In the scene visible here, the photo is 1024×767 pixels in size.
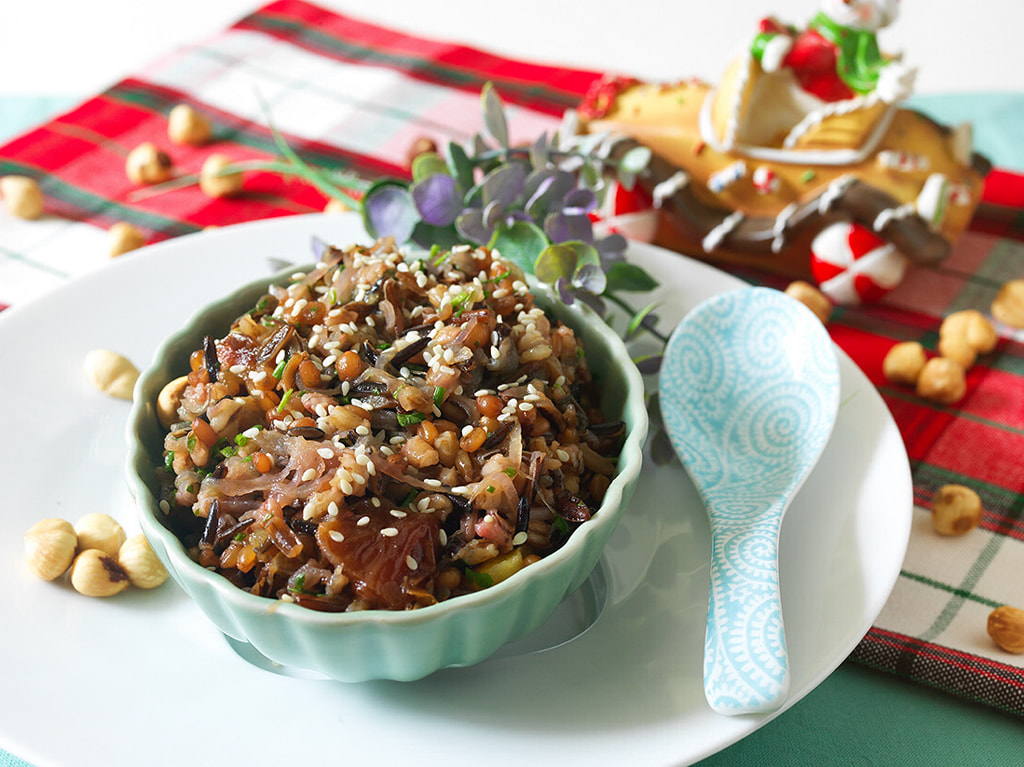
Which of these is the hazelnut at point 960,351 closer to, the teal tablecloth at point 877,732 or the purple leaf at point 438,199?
the teal tablecloth at point 877,732

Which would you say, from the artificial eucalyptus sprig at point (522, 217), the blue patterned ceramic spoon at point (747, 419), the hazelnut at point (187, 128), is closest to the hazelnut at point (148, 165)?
the hazelnut at point (187, 128)

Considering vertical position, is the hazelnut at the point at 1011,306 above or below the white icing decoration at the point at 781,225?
below

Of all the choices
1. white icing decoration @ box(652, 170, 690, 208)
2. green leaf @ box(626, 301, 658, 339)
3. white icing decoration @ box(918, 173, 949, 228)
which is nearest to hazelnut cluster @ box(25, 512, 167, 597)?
green leaf @ box(626, 301, 658, 339)

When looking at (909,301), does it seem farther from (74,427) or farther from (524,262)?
(74,427)

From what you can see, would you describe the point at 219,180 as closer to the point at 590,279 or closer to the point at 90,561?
the point at 590,279

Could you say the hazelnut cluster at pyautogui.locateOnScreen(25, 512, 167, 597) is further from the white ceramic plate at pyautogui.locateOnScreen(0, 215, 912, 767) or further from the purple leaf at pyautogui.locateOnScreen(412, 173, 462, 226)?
the purple leaf at pyautogui.locateOnScreen(412, 173, 462, 226)

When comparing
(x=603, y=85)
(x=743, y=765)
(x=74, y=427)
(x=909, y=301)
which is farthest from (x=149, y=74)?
(x=743, y=765)
